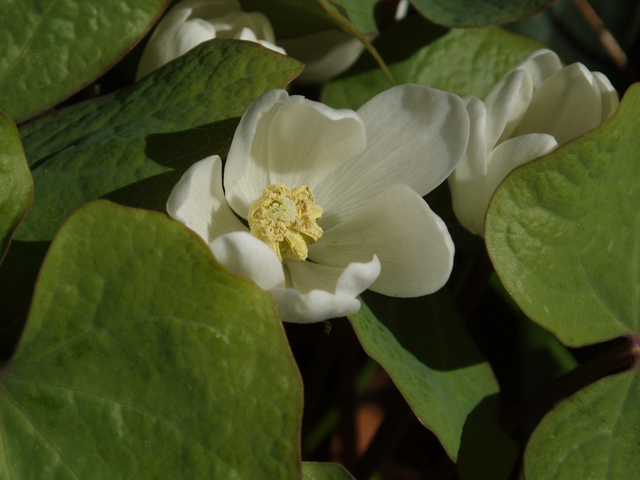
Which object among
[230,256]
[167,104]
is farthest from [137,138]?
[230,256]

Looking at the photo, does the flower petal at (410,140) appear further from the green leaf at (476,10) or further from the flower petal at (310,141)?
the green leaf at (476,10)

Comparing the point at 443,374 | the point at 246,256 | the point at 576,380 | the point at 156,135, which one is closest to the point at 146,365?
the point at 246,256

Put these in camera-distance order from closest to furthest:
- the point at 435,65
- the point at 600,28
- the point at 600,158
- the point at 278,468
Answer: the point at 278,468 → the point at 600,158 → the point at 435,65 → the point at 600,28

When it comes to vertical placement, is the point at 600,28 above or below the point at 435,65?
below

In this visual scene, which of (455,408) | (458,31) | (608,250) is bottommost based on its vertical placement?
(455,408)

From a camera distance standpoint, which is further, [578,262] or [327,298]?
[578,262]

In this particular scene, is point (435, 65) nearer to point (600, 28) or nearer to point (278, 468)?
point (600, 28)

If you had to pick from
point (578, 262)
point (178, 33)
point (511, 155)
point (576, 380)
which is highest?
point (178, 33)

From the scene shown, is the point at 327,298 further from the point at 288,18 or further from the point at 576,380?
the point at 288,18

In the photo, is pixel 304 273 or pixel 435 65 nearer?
pixel 304 273
